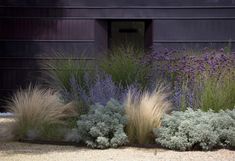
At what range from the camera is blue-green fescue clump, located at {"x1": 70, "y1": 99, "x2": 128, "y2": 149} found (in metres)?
6.14

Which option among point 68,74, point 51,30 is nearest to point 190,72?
point 68,74

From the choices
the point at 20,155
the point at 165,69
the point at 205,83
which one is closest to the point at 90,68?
the point at 165,69

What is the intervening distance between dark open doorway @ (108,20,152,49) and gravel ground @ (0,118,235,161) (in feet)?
17.4

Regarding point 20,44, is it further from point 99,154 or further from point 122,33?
point 99,154

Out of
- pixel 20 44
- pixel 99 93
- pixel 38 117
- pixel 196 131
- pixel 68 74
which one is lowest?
pixel 196 131

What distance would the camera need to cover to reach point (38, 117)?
6.93m

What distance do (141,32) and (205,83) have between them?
453 cm

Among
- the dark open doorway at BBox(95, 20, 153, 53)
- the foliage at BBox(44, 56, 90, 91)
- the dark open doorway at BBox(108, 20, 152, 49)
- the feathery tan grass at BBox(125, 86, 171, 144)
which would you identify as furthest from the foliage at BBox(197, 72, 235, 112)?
the dark open doorway at BBox(108, 20, 152, 49)

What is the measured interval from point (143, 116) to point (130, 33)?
535cm

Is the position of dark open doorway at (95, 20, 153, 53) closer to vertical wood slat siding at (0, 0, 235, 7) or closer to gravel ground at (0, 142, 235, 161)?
vertical wood slat siding at (0, 0, 235, 7)

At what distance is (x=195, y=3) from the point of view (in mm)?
10961

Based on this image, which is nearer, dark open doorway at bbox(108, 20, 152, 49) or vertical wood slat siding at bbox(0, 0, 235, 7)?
vertical wood slat siding at bbox(0, 0, 235, 7)

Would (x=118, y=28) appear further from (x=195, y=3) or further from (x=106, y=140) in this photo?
(x=106, y=140)

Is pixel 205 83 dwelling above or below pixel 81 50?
below
